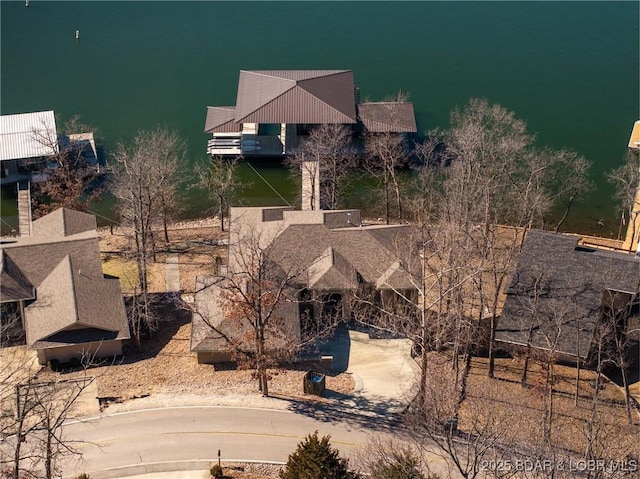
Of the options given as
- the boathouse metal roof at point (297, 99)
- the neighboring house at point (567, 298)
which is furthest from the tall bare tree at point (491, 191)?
the boathouse metal roof at point (297, 99)

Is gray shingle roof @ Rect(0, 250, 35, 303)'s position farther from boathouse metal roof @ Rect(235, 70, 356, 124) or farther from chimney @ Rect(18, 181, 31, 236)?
boathouse metal roof @ Rect(235, 70, 356, 124)

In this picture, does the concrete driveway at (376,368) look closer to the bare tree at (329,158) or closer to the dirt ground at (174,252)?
the dirt ground at (174,252)

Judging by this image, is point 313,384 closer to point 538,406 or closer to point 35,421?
point 538,406

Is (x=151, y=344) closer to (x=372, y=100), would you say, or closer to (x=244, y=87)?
(x=244, y=87)

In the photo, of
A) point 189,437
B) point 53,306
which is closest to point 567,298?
point 189,437

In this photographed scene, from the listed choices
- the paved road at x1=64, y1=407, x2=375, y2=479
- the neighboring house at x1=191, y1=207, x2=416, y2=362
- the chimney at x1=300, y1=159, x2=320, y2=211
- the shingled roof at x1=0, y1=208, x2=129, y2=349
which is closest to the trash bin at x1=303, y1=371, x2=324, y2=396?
the paved road at x1=64, y1=407, x2=375, y2=479

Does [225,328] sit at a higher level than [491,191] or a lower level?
lower
